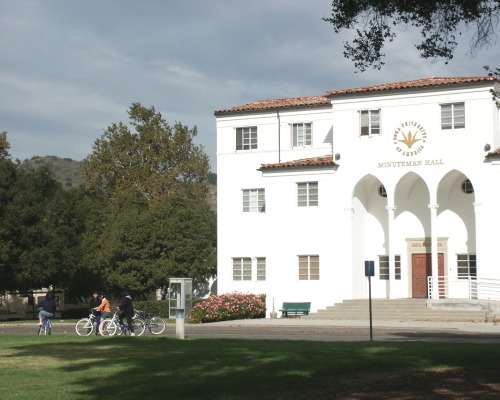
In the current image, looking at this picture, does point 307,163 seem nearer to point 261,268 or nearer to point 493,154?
point 261,268

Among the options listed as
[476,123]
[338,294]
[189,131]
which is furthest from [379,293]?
[189,131]

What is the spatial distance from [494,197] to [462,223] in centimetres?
335

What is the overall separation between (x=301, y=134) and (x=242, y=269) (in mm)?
8376

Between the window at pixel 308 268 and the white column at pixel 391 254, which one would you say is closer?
the white column at pixel 391 254

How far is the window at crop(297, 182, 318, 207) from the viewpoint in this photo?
46.1 m

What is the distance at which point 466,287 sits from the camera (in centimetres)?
4381

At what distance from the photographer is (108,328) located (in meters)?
31.9

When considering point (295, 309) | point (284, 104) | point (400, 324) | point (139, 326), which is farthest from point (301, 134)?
point (139, 326)

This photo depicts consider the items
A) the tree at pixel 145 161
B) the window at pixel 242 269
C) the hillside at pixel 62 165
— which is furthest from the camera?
the hillside at pixel 62 165

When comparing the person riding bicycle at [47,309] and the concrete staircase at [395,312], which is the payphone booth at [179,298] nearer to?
the person riding bicycle at [47,309]

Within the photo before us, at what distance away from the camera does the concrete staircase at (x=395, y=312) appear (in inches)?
1585

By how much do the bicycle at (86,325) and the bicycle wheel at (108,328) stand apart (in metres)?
0.71

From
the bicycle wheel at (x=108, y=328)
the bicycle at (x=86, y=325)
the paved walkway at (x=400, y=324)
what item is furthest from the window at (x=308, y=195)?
the bicycle wheel at (x=108, y=328)

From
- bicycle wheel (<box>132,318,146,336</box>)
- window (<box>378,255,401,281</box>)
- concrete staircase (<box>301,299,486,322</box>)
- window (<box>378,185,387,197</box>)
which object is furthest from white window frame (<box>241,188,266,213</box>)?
bicycle wheel (<box>132,318,146,336</box>)
